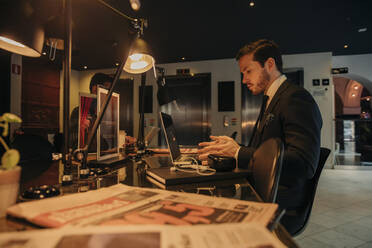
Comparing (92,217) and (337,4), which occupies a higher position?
(337,4)

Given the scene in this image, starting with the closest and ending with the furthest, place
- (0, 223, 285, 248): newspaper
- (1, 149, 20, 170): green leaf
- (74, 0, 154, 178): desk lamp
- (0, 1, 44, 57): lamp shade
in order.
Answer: (0, 223, 285, 248): newspaper → (1, 149, 20, 170): green leaf → (0, 1, 44, 57): lamp shade → (74, 0, 154, 178): desk lamp

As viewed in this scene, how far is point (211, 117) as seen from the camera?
5.86 metres

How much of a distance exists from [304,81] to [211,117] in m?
2.49

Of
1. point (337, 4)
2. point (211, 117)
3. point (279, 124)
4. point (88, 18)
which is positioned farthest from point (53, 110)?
point (337, 4)

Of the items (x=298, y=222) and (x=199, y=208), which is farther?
(x=298, y=222)

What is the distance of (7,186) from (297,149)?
3.46 feet

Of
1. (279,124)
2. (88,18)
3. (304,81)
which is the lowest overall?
(279,124)

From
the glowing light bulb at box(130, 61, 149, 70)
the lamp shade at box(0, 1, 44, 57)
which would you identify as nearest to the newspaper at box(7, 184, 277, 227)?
the lamp shade at box(0, 1, 44, 57)

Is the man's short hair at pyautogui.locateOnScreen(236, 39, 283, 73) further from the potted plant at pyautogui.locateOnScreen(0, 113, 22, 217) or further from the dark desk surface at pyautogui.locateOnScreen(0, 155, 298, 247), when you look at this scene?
the potted plant at pyautogui.locateOnScreen(0, 113, 22, 217)

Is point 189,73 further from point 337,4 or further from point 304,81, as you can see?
point 337,4

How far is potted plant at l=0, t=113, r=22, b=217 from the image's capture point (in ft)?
1.40

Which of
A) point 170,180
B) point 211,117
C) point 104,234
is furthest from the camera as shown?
point 211,117

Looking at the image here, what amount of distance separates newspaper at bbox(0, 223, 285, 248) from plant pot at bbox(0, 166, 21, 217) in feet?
0.54

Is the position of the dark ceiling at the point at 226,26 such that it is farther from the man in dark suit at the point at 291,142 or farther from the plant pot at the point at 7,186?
the plant pot at the point at 7,186
